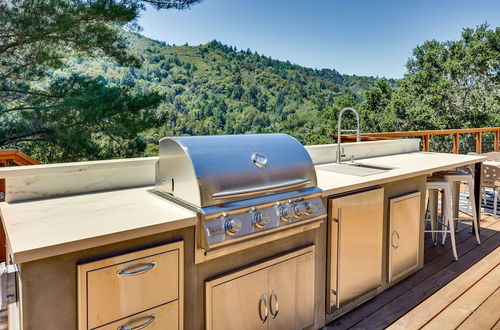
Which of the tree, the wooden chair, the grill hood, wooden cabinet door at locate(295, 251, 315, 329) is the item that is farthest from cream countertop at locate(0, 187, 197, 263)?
the tree

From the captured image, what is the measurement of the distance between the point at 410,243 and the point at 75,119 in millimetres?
6746

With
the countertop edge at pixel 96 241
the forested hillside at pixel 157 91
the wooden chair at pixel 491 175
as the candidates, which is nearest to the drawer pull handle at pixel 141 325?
the countertop edge at pixel 96 241

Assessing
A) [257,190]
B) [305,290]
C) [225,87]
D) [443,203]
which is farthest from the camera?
[225,87]

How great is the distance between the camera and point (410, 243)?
2.57 meters

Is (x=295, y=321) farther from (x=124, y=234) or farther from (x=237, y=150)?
(x=124, y=234)

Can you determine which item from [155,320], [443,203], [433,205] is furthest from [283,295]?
[443,203]

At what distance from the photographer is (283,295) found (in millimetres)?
1708

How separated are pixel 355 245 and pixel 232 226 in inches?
39.8

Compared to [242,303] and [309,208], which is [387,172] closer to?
[309,208]

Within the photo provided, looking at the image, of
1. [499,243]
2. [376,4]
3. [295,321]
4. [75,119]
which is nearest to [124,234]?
[295,321]

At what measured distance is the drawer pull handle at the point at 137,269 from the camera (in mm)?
1192

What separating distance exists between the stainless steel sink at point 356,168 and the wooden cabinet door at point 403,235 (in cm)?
25

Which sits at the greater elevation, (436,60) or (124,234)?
(436,60)

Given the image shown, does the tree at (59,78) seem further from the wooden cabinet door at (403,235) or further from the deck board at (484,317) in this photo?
the deck board at (484,317)
